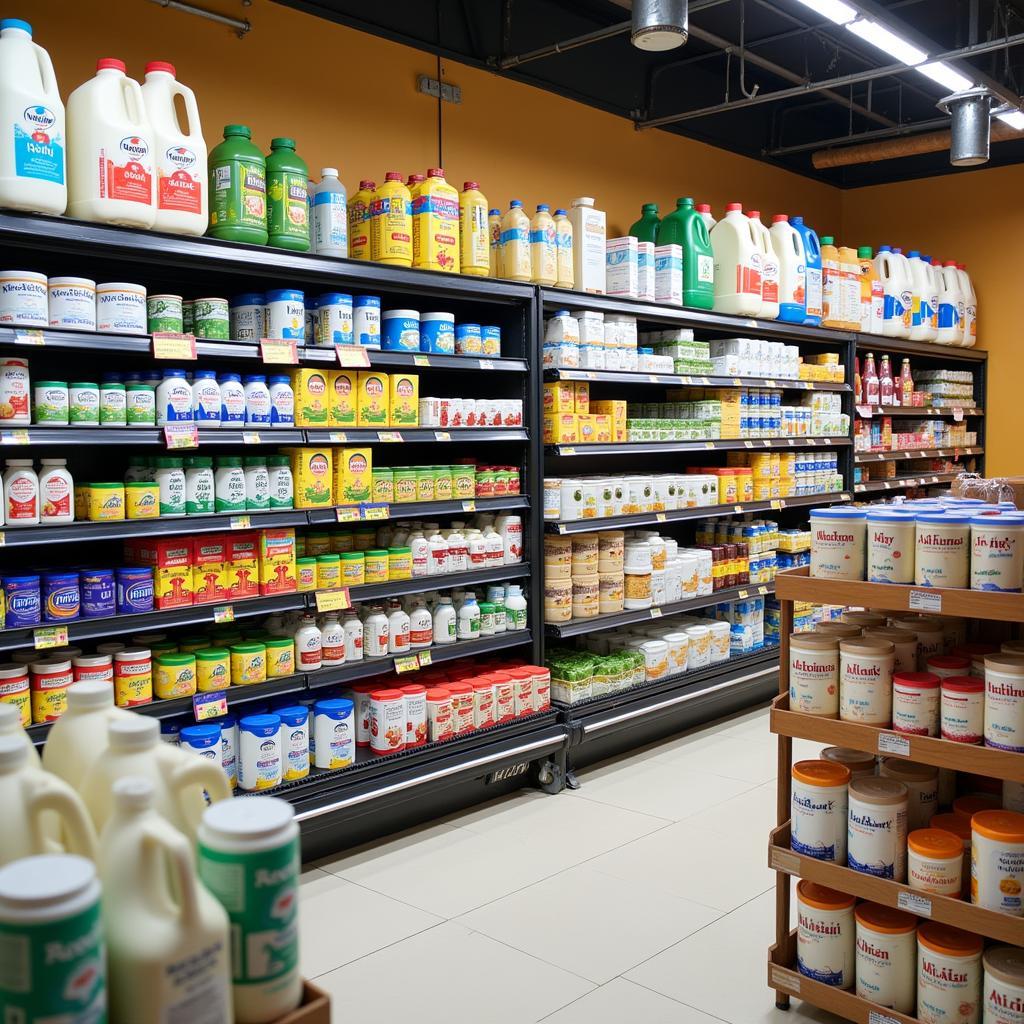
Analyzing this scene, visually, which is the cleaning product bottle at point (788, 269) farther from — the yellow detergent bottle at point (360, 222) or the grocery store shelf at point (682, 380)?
the yellow detergent bottle at point (360, 222)

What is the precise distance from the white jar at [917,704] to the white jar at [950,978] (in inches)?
19.3

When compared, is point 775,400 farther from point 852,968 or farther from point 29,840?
point 29,840

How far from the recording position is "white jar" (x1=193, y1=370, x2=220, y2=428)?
10.7 feet

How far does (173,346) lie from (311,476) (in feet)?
2.31

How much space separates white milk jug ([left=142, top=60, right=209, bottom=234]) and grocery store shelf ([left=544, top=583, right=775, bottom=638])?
2353 millimetres

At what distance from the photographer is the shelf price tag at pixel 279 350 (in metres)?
3.38

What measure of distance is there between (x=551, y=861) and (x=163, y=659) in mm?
1560

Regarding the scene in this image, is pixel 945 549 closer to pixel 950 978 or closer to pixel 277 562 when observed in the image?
pixel 950 978

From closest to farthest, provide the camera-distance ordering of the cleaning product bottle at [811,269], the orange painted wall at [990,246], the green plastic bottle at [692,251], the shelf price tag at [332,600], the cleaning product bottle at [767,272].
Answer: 1. the shelf price tag at [332,600]
2. the green plastic bottle at [692,251]
3. the cleaning product bottle at [767,272]
4. the cleaning product bottle at [811,269]
5. the orange painted wall at [990,246]

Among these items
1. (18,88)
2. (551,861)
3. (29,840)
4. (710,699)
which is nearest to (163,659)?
(551,861)

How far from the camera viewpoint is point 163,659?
328 centimetres

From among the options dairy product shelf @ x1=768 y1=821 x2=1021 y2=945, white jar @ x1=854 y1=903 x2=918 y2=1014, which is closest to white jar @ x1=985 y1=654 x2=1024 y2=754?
dairy product shelf @ x1=768 y1=821 x2=1021 y2=945

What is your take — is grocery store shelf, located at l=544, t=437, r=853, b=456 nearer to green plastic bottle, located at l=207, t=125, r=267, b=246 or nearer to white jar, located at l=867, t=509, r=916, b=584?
green plastic bottle, located at l=207, t=125, r=267, b=246

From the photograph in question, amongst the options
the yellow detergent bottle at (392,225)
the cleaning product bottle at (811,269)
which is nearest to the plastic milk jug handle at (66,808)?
the yellow detergent bottle at (392,225)
